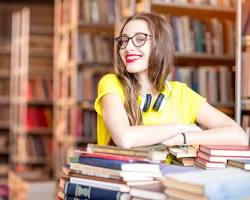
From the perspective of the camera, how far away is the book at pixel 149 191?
117cm

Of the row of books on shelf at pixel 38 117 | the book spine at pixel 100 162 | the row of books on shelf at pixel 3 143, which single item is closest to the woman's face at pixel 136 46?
the book spine at pixel 100 162

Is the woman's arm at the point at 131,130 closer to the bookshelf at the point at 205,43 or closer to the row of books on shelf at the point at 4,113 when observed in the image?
the bookshelf at the point at 205,43

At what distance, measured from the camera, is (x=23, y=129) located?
633cm

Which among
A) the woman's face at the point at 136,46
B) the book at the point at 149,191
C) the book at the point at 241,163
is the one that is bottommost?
the book at the point at 149,191

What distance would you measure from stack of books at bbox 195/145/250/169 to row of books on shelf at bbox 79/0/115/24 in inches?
136

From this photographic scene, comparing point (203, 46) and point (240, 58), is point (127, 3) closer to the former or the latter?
point (203, 46)

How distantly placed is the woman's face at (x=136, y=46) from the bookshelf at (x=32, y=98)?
4.23 m

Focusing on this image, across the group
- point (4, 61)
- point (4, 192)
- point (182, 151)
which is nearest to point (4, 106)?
point (4, 61)

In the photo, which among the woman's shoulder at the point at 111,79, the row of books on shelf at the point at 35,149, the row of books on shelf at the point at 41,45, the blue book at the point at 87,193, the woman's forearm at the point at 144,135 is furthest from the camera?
the row of books on shelf at the point at 41,45

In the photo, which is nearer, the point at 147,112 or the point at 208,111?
the point at 147,112

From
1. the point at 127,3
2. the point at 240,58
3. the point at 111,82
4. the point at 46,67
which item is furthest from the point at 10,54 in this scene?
the point at 111,82

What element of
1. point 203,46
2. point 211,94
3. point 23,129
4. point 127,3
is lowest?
point 23,129

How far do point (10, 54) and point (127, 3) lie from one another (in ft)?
14.4

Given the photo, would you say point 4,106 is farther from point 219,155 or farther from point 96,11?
point 219,155
